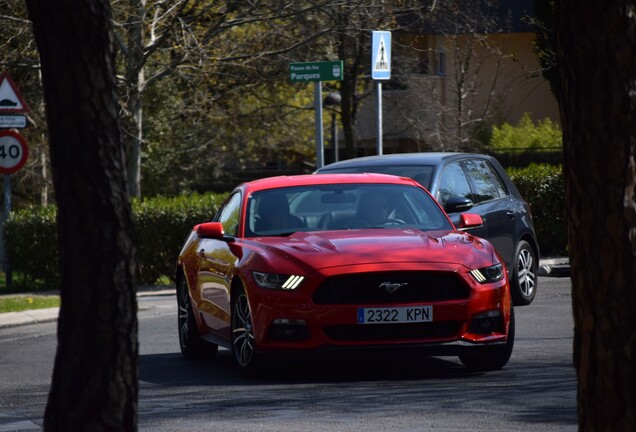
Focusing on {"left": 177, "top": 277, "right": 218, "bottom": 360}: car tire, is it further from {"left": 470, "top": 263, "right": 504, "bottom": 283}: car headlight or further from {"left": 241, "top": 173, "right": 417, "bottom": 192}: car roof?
{"left": 470, "top": 263, "right": 504, "bottom": 283}: car headlight

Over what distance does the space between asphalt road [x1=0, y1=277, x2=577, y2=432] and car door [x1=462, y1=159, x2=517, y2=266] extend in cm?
237

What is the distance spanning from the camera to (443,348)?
10805 mm

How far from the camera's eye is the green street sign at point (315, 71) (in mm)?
21234

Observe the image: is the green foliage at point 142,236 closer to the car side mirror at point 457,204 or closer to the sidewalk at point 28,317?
the sidewalk at point 28,317

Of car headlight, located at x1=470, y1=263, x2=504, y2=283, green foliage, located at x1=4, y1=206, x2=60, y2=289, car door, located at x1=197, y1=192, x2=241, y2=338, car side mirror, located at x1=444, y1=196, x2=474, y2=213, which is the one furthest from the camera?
green foliage, located at x1=4, y1=206, x2=60, y2=289

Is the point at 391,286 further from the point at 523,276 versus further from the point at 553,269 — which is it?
the point at 553,269

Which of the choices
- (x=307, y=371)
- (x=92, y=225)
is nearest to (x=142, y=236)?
(x=307, y=371)

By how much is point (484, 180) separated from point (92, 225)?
11.8 metres

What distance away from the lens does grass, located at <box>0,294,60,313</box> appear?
19172 mm

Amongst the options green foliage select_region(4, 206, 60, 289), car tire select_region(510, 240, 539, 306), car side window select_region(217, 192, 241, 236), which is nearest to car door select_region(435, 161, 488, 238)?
car tire select_region(510, 240, 539, 306)

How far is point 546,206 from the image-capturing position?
2436 cm

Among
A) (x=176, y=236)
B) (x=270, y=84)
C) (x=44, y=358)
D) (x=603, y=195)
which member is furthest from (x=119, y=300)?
(x=270, y=84)

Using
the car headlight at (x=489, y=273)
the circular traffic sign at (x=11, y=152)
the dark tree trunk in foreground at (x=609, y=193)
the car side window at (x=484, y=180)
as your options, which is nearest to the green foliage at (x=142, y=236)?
the circular traffic sign at (x=11, y=152)

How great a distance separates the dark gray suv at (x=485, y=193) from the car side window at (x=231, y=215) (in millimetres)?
3077
